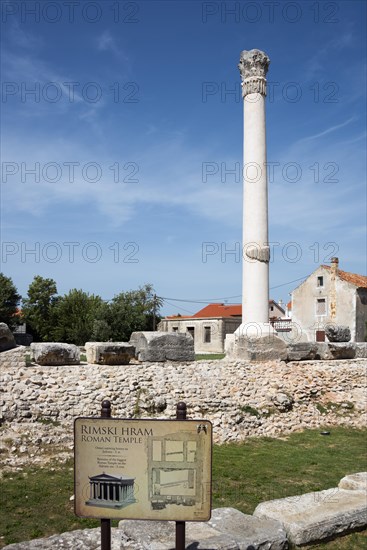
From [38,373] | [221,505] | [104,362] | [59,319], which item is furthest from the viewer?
[59,319]

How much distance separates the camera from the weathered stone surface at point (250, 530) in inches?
168

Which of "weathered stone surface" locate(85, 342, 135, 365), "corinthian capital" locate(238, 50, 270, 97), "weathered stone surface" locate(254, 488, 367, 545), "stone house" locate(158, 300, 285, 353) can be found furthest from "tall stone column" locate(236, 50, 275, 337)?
"stone house" locate(158, 300, 285, 353)

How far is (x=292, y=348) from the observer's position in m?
13.9

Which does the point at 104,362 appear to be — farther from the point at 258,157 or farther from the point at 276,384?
the point at 258,157

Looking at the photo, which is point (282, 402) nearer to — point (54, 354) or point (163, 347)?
point (163, 347)

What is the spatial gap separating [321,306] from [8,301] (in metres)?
22.2

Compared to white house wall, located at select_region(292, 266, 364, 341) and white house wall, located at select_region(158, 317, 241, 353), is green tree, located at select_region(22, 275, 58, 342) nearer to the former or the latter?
white house wall, located at select_region(158, 317, 241, 353)

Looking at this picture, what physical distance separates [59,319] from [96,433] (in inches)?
1352

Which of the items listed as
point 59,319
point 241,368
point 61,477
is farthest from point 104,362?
point 59,319

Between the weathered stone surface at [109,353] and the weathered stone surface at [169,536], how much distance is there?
6304 mm

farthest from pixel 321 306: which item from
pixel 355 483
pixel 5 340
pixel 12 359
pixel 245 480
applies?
pixel 355 483

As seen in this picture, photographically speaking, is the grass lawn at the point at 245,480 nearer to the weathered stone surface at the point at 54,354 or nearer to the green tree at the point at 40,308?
the weathered stone surface at the point at 54,354

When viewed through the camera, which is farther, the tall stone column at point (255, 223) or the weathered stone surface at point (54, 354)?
the tall stone column at point (255, 223)

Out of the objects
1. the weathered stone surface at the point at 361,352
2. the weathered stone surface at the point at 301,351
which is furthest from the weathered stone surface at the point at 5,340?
the weathered stone surface at the point at 361,352
